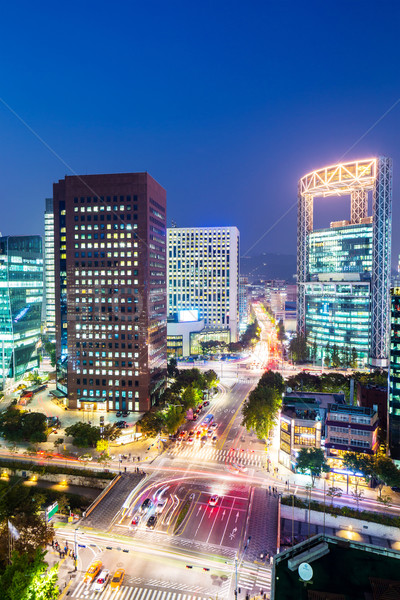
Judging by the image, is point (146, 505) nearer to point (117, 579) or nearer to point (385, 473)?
point (117, 579)

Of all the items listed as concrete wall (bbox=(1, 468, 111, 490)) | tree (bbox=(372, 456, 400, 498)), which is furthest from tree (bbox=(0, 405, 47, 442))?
tree (bbox=(372, 456, 400, 498))

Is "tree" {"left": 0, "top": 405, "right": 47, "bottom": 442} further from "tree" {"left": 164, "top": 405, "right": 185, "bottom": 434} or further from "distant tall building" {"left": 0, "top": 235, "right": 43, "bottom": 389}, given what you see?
"distant tall building" {"left": 0, "top": 235, "right": 43, "bottom": 389}

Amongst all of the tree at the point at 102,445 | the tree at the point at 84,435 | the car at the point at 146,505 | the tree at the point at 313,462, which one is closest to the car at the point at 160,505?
the car at the point at 146,505

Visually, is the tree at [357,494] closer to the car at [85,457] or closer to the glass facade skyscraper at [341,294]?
the car at [85,457]

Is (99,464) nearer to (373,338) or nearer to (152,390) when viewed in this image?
(152,390)

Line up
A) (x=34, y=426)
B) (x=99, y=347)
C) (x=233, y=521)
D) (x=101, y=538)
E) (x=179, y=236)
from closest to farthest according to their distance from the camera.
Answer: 1. (x=101, y=538)
2. (x=233, y=521)
3. (x=34, y=426)
4. (x=99, y=347)
5. (x=179, y=236)

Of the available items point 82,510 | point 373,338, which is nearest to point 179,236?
point 373,338
